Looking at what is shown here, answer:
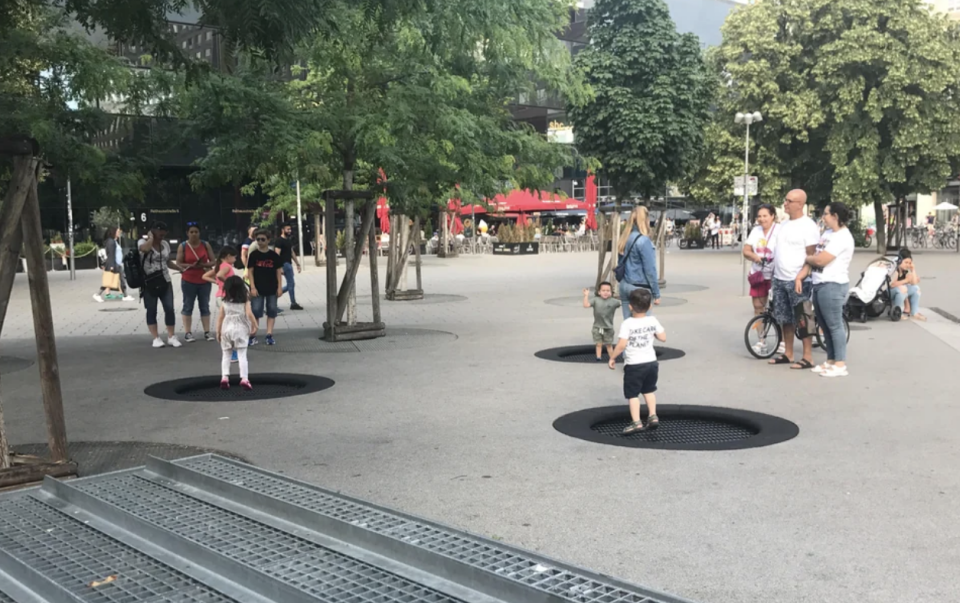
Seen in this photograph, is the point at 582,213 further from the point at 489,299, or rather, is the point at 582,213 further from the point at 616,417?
the point at 616,417

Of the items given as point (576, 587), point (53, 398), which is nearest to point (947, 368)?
point (576, 587)

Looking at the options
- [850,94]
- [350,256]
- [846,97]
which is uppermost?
[850,94]

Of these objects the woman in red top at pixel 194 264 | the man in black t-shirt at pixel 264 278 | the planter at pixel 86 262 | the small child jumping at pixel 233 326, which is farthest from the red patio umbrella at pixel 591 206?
the small child jumping at pixel 233 326

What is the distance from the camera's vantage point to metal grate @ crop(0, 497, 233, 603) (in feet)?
12.6

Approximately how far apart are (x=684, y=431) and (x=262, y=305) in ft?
25.4

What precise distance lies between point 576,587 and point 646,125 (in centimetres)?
1767

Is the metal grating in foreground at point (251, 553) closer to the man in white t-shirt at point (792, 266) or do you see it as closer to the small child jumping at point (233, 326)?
the small child jumping at point (233, 326)

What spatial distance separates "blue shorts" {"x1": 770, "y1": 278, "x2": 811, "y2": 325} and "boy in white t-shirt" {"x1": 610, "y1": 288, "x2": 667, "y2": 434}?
11.7 feet

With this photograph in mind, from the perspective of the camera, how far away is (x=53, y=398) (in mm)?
6074

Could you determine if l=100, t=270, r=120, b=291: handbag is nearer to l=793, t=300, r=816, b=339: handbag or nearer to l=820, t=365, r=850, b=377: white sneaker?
l=793, t=300, r=816, b=339: handbag

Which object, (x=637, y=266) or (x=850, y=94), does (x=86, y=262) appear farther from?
(x=637, y=266)

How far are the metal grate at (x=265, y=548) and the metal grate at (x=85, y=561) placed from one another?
0.21 metres

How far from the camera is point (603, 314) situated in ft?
35.1

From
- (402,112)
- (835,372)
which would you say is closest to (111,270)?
(402,112)
